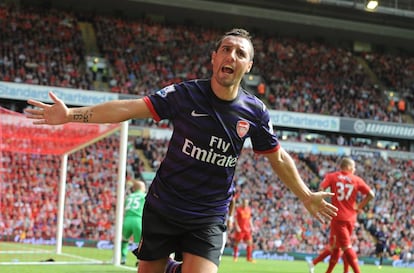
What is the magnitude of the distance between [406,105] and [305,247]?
18.3m

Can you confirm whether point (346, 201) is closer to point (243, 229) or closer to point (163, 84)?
point (243, 229)

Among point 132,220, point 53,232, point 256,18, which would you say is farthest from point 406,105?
point 132,220

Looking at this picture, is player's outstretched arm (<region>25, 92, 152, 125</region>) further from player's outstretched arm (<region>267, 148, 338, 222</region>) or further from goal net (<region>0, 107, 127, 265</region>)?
goal net (<region>0, 107, 127, 265</region>)

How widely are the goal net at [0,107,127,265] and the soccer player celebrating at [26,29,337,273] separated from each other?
8390 millimetres

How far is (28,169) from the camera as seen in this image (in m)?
20.8

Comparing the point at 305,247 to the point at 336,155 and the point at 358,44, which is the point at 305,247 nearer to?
the point at 336,155

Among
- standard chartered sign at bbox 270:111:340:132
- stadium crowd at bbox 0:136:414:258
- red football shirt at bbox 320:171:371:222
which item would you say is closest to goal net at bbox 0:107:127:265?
stadium crowd at bbox 0:136:414:258

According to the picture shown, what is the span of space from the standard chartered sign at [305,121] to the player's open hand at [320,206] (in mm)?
31306

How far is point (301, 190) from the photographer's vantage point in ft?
17.1

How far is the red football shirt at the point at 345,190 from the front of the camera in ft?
36.4

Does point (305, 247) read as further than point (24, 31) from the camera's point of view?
No

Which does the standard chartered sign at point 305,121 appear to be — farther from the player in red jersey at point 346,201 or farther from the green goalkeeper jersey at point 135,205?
the player in red jersey at point 346,201

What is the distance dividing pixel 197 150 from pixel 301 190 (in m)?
0.96

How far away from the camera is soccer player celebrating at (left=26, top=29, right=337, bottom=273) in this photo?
4824mm
